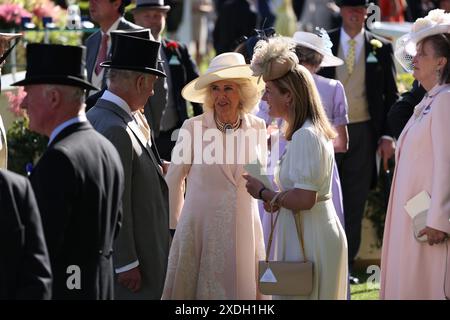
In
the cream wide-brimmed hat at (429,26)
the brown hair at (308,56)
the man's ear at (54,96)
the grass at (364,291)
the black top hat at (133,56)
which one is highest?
the cream wide-brimmed hat at (429,26)

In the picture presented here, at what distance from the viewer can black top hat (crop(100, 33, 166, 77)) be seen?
21.3 ft

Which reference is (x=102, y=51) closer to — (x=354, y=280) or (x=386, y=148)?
(x=386, y=148)

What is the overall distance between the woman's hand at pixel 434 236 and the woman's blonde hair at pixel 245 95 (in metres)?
1.77

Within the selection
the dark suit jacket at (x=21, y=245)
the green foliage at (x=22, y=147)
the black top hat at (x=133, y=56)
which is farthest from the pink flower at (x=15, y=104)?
the dark suit jacket at (x=21, y=245)

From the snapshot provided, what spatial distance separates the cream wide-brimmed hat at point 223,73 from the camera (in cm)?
755

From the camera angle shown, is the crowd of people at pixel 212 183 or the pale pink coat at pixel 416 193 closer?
the crowd of people at pixel 212 183

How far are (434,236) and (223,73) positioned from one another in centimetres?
197

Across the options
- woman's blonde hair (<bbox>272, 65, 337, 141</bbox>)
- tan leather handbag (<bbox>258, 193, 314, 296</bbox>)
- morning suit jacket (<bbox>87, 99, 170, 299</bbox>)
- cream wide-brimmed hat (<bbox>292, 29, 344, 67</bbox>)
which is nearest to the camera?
tan leather handbag (<bbox>258, 193, 314, 296</bbox>)

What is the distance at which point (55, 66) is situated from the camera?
541cm

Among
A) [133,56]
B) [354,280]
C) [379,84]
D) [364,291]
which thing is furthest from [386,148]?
[133,56]

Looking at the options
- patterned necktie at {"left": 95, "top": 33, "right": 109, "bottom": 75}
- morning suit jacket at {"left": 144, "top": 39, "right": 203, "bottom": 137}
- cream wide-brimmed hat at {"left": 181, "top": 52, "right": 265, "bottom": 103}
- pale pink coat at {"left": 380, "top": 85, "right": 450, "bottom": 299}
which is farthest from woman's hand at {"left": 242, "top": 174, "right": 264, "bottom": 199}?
morning suit jacket at {"left": 144, "top": 39, "right": 203, "bottom": 137}

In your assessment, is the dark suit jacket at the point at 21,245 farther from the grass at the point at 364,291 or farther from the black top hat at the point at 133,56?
the grass at the point at 364,291

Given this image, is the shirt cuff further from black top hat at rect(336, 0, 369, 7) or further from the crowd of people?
black top hat at rect(336, 0, 369, 7)
